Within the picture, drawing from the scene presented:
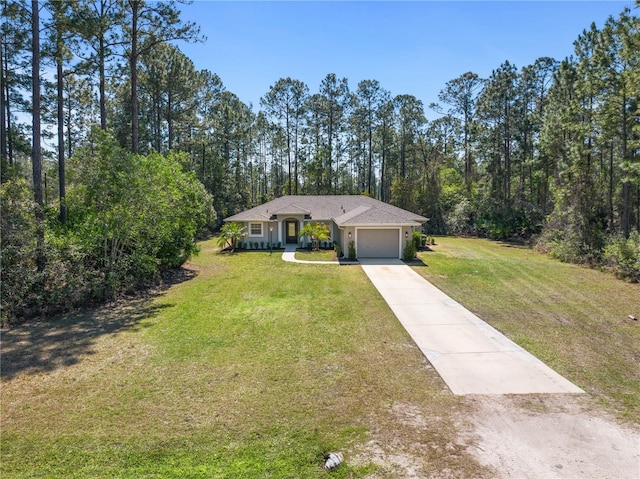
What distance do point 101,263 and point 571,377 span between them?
13641 mm

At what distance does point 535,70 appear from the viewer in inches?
1332

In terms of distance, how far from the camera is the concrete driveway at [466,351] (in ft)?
20.2

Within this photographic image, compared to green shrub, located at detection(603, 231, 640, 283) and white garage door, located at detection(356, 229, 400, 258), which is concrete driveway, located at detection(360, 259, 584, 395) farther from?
green shrub, located at detection(603, 231, 640, 283)

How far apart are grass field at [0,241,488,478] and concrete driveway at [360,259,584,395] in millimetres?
477

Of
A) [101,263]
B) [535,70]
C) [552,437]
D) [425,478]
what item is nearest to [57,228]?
[101,263]

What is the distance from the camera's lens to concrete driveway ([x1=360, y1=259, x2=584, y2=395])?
6160mm

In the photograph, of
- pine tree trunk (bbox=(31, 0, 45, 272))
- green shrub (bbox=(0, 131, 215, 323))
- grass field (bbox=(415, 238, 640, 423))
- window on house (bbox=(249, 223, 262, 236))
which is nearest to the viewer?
grass field (bbox=(415, 238, 640, 423))

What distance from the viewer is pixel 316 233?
73.5 ft

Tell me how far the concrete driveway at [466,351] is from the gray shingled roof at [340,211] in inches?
302

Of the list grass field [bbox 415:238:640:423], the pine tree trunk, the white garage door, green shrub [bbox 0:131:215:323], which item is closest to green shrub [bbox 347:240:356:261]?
the white garage door

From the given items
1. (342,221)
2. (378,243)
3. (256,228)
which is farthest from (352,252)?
(256,228)

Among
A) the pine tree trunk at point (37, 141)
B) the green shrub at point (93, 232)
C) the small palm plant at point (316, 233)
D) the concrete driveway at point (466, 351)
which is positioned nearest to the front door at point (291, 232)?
the small palm plant at point (316, 233)

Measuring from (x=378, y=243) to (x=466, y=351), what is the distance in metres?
12.6

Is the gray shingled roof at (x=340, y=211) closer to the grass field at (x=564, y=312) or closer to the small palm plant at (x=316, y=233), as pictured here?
the small palm plant at (x=316, y=233)
